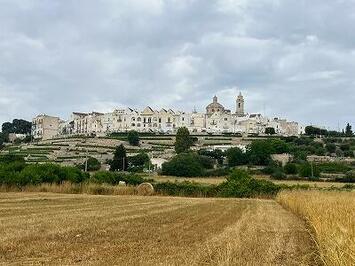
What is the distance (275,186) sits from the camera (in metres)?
56.9

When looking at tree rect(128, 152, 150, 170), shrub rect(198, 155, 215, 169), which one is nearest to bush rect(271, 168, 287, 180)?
shrub rect(198, 155, 215, 169)

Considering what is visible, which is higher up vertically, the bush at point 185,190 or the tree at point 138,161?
the tree at point 138,161

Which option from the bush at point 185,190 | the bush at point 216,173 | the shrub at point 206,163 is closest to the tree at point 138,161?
the shrub at point 206,163

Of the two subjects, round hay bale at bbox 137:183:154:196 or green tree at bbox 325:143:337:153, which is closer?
round hay bale at bbox 137:183:154:196

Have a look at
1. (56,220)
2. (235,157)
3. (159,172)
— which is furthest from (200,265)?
(235,157)

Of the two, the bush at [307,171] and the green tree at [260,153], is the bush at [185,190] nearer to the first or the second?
the bush at [307,171]

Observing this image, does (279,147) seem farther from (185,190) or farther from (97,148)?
(185,190)

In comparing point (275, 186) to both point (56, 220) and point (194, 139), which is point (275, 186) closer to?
point (56, 220)

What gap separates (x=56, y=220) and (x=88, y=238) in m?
5.14

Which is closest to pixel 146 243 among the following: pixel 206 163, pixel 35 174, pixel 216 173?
pixel 35 174

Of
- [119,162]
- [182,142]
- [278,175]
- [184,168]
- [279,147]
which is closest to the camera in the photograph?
[278,175]

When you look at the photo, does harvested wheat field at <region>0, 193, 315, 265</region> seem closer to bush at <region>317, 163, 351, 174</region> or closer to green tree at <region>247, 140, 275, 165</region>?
bush at <region>317, 163, 351, 174</region>

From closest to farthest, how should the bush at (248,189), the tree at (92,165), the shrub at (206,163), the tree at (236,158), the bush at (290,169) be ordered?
the bush at (248,189) < the bush at (290,169) < the tree at (92,165) < the shrub at (206,163) < the tree at (236,158)

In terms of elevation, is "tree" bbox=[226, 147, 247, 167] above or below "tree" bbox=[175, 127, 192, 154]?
below
